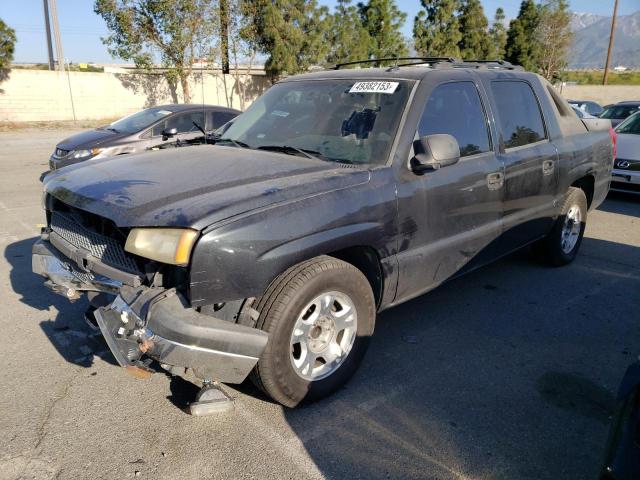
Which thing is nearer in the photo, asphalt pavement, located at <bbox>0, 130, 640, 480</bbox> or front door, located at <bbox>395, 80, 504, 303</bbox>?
asphalt pavement, located at <bbox>0, 130, 640, 480</bbox>

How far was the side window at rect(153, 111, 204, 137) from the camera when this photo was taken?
31.1 feet

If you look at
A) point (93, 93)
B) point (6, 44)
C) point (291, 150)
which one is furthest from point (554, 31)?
point (291, 150)

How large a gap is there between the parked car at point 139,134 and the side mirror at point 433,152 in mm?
5857

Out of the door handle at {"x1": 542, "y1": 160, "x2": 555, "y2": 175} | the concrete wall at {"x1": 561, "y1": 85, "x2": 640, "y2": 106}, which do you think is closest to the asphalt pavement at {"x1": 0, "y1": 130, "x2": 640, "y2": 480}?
the door handle at {"x1": 542, "y1": 160, "x2": 555, "y2": 175}

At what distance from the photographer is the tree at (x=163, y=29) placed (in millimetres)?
21688

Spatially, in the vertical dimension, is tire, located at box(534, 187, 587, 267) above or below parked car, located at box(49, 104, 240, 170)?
below

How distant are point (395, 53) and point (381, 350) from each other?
92.2ft

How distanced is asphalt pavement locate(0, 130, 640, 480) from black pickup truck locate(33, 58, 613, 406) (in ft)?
1.06

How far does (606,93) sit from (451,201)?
34.3 meters

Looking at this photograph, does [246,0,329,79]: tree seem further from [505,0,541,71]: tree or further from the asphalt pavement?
the asphalt pavement

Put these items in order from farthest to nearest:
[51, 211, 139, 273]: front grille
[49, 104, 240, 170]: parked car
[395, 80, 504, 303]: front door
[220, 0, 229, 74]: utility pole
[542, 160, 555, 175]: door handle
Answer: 1. [220, 0, 229, 74]: utility pole
2. [49, 104, 240, 170]: parked car
3. [542, 160, 555, 175]: door handle
4. [395, 80, 504, 303]: front door
5. [51, 211, 139, 273]: front grille

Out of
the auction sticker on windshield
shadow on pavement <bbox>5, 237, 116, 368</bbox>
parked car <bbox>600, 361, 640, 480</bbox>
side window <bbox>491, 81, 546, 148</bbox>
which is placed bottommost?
shadow on pavement <bbox>5, 237, 116, 368</bbox>

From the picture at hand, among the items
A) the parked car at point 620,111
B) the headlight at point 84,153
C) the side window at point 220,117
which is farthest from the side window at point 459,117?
the parked car at point 620,111

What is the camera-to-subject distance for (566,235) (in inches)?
213
